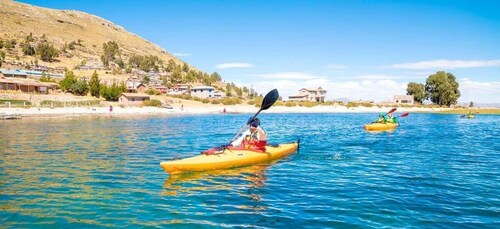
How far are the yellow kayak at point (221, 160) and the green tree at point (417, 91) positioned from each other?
11306 cm

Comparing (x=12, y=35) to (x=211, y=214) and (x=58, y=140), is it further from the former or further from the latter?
(x=211, y=214)

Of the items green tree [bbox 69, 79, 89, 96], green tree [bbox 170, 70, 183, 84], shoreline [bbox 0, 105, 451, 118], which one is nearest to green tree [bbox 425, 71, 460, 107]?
shoreline [bbox 0, 105, 451, 118]

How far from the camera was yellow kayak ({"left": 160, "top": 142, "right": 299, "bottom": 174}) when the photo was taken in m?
13.3

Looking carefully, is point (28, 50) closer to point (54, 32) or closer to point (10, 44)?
point (10, 44)

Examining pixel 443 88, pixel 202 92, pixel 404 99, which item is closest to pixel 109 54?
pixel 202 92

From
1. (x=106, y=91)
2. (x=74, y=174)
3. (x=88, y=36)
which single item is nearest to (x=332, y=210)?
(x=74, y=174)

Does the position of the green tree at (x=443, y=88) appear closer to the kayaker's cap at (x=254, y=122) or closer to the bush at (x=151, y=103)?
the bush at (x=151, y=103)

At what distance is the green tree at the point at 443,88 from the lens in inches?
4205

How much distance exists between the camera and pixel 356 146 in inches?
935

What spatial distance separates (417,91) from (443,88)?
1338 cm

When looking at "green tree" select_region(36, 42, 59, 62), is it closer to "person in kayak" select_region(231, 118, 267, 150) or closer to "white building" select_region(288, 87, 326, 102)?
"white building" select_region(288, 87, 326, 102)

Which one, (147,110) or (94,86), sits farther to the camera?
(94,86)

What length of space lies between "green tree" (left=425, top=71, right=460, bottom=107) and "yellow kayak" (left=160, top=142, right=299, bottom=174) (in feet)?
341

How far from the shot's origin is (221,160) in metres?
14.3
